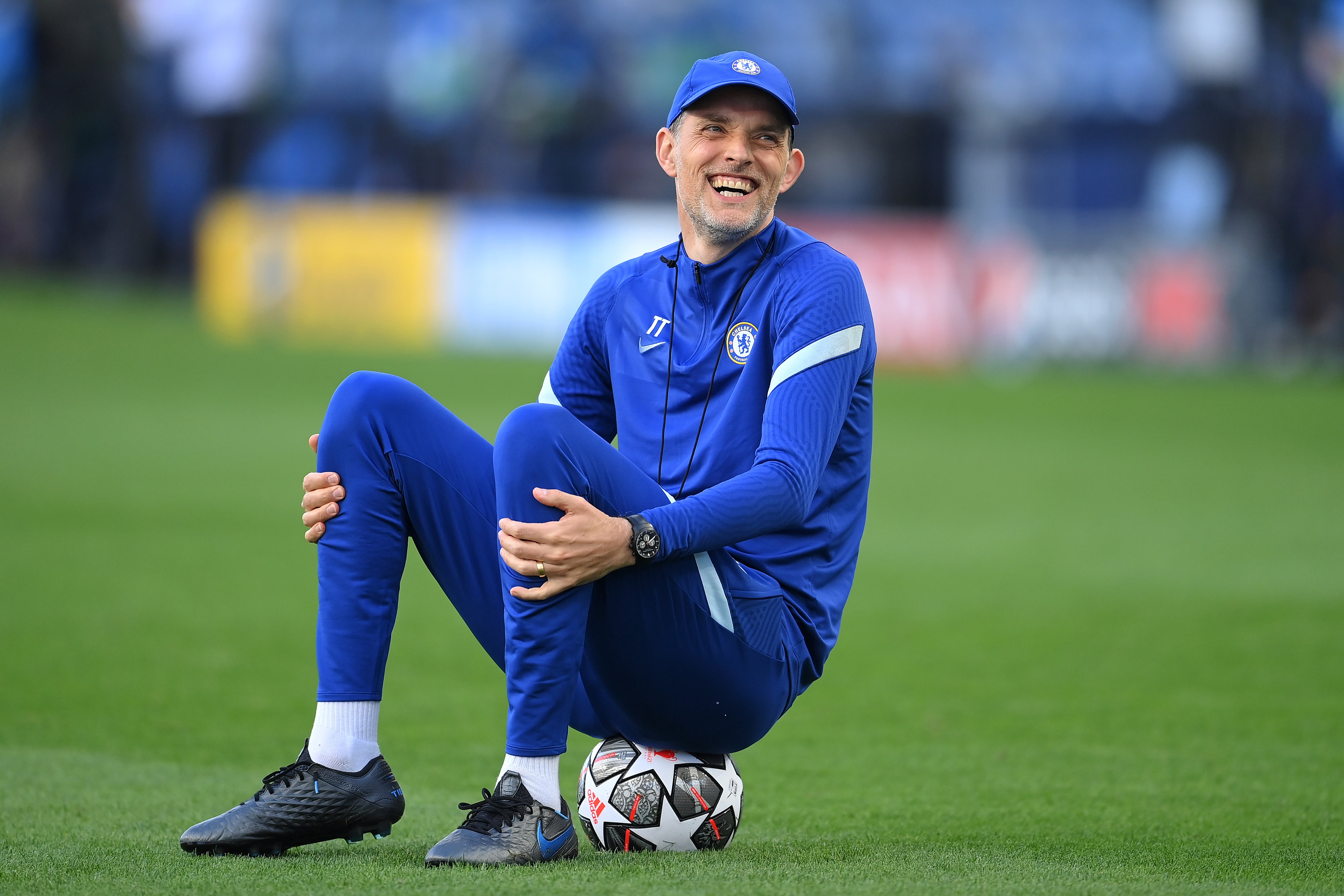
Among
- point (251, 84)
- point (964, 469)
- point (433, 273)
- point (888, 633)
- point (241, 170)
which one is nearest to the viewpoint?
point (888, 633)

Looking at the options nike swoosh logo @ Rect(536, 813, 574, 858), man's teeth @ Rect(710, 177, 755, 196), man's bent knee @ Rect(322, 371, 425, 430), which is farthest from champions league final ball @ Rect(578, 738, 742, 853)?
man's teeth @ Rect(710, 177, 755, 196)

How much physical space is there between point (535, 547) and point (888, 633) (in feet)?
14.7

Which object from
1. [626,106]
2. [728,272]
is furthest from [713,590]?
[626,106]

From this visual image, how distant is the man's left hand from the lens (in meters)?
3.35

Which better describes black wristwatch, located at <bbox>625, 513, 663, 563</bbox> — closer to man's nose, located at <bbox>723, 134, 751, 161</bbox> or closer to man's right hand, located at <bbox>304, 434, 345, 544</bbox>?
man's right hand, located at <bbox>304, 434, 345, 544</bbox>

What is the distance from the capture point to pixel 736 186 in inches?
154

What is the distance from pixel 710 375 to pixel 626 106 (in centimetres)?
2660

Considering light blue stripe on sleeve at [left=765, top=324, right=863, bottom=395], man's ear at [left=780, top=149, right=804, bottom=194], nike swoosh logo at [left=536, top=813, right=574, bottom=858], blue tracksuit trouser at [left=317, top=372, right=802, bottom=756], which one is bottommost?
nike swoosh logo at [left=536, top=813, right=574, bottom=858]

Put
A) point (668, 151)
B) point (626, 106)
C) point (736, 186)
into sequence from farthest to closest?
point (626, 106) < point (668, 151) < point (736, 186)

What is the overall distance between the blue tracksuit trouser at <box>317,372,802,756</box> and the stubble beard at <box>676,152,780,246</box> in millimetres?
706

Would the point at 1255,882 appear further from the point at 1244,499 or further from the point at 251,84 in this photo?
the point at 251,84

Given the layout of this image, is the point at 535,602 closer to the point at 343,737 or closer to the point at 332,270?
the point at 343,737

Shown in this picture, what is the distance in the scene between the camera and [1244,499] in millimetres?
11914

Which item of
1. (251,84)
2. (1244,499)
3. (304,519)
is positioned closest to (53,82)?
(251,84)
